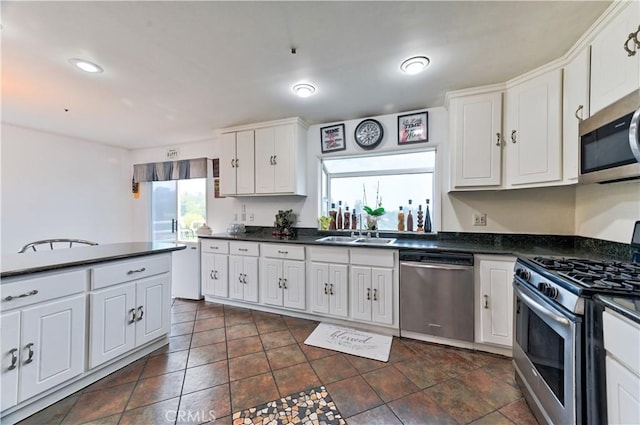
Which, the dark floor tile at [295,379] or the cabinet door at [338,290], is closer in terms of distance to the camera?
the dark floor tile at [295,379]

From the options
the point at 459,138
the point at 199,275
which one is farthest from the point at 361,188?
the point at 199,275

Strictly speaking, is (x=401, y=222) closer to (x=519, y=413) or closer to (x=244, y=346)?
(x=519, y=413)

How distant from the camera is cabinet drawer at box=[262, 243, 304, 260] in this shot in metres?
2.80

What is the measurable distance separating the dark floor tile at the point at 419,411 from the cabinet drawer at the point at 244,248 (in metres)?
2.03

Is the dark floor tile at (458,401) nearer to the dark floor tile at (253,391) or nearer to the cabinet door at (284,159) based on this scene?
the dark floor tile at (253,391)

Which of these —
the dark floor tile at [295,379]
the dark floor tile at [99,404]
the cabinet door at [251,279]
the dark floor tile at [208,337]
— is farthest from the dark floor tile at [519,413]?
the cabinet door at [251,279]

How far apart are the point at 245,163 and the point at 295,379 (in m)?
2.58

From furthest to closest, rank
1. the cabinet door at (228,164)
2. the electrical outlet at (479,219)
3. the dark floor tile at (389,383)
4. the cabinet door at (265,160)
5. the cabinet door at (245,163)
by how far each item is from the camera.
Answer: the cabinet door at (228,164) < the cabinet door at (245,163) < the cabinet door at (265,160) < the electrical outlet at (479,219) < the dark floor tile at (389,383)

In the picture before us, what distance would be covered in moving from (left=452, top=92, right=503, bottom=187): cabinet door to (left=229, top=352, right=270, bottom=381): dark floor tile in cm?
230

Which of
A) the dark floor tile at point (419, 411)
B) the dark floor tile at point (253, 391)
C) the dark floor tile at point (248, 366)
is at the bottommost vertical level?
the dark floor tile at point (248, 366)

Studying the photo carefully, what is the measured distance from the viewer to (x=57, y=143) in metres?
3.69

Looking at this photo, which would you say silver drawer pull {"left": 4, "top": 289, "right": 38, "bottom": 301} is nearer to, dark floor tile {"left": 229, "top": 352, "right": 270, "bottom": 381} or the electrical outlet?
dark floor tile {"left": 229, "top": 352, "right": 270, "bottom": 381}

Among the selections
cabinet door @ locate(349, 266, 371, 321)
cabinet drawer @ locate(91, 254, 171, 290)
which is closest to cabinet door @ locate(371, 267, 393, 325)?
cabinet door @ locate(349, 266, 371, 321)

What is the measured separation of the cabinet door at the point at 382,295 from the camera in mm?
2412
